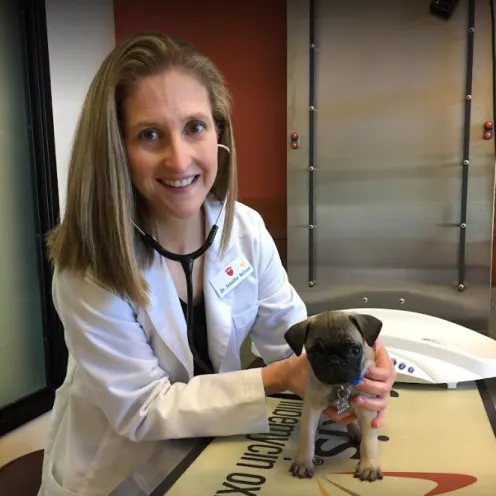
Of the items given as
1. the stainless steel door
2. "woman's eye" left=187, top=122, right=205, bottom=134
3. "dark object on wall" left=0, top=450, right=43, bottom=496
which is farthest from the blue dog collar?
the stainless steel door

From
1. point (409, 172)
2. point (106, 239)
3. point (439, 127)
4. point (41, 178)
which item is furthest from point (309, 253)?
point (106, 239)

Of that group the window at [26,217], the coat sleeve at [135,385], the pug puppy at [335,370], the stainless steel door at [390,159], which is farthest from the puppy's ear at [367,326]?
the window at [26,217]

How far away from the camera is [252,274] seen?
1.10m

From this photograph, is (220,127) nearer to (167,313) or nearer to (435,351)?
(167,313)

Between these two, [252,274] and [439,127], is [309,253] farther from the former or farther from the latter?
[252,274]

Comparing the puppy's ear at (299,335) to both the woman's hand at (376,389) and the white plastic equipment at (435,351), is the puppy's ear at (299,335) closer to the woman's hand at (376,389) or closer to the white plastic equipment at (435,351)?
the woman's hand at (376,389)

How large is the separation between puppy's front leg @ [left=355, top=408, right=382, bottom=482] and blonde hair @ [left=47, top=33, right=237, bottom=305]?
375mm

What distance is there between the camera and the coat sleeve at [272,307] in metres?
1.14

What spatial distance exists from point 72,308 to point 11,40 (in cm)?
136

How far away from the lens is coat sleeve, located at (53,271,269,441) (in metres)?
0.90

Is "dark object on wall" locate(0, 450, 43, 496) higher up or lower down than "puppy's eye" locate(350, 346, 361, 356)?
lower down

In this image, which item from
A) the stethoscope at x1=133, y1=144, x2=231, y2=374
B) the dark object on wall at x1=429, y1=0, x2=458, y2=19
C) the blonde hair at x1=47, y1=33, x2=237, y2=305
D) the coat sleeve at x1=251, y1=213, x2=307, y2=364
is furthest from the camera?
the dark object on wall at x1=429, y1=0, x2=458, y2=19

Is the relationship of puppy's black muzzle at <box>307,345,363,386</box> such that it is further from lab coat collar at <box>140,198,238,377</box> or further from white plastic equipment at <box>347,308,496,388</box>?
white plastic equipment at <box>347,308,496,388</box>

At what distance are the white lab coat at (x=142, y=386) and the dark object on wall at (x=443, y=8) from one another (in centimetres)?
107
